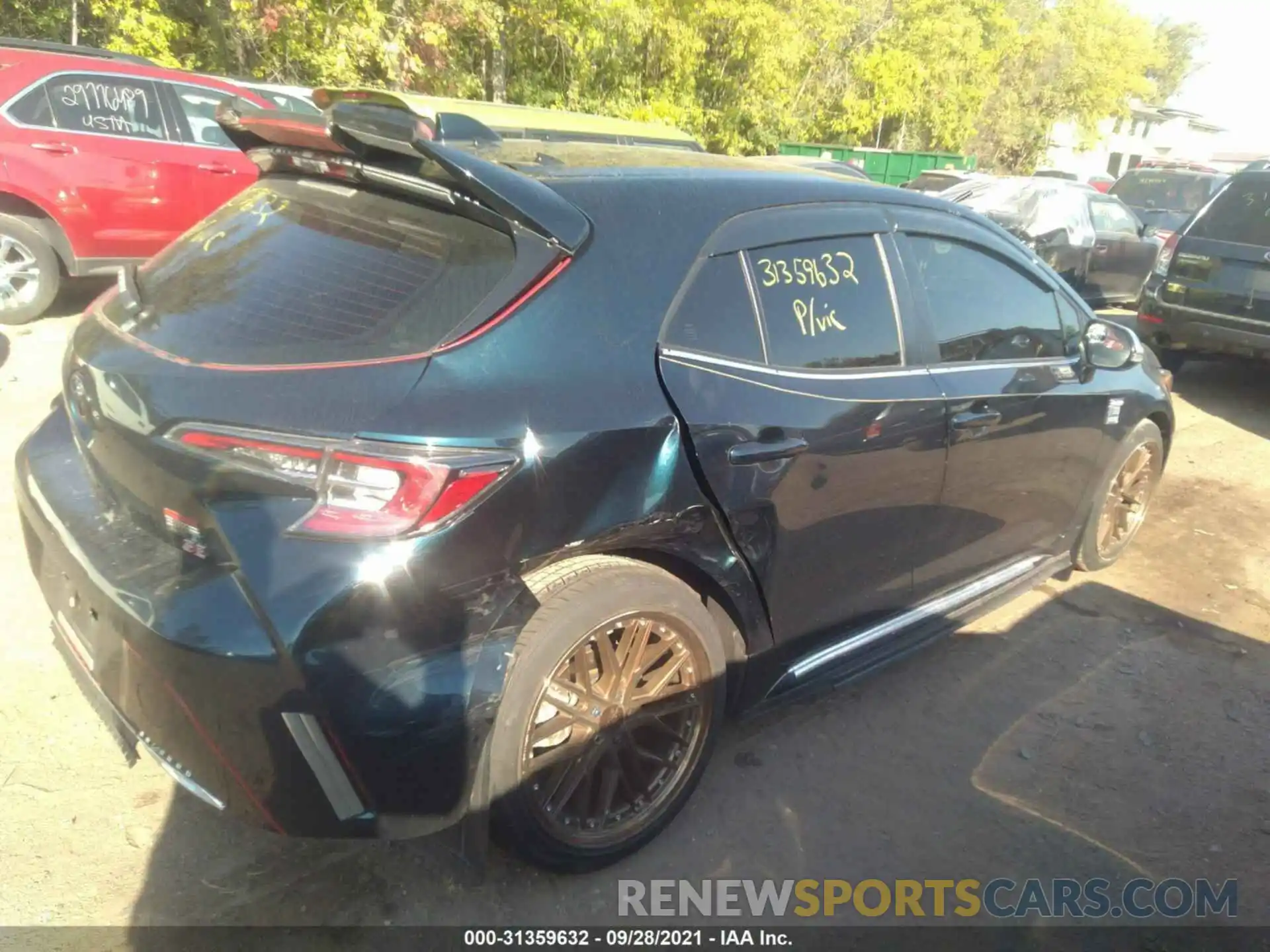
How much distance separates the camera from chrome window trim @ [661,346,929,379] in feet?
7.98

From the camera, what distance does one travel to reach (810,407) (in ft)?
8.77

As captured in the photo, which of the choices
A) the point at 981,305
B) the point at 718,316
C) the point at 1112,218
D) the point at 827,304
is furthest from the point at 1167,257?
the point at 718,316

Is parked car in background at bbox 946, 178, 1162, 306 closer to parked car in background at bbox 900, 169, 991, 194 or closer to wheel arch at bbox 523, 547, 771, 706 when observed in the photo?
parked car in background at bbox 900, 169, 991, 194

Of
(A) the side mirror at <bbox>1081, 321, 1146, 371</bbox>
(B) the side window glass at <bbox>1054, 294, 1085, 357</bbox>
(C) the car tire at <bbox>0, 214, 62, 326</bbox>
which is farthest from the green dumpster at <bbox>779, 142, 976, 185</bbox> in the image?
(B) the side window glass at <bbox>1054, 294, 1085, 357</bbox>

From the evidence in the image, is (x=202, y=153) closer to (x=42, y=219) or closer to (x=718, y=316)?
(x=42, y=219)

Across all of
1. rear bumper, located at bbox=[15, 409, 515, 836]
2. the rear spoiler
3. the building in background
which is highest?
the rear spoiler

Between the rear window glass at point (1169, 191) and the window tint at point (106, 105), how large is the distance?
14.5 meters

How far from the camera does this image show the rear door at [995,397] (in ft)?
10.4

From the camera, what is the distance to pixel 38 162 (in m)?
6.55

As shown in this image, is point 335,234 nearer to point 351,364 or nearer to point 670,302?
point 351,364

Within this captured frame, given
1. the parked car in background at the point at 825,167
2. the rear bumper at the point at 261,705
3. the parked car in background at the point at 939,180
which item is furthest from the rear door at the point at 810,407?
the parked car in background at the point at 939,180

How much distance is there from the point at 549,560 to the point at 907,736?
1.75 metres

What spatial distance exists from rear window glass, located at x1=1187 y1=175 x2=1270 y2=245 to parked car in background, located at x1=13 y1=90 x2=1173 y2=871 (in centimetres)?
563

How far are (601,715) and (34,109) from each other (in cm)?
658
